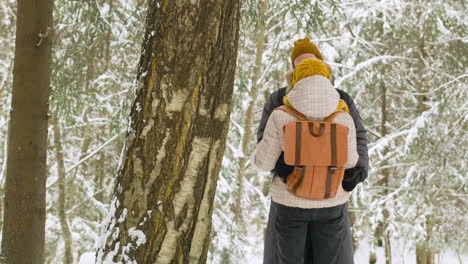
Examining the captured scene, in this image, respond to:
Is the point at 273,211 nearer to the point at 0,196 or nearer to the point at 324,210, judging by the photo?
the point at 324,210

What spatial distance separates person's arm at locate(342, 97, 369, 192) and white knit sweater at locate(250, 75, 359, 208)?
0.21ft

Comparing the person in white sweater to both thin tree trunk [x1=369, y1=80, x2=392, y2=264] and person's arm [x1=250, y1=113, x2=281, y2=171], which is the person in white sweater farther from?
thin tree trunk [x1=369, y1=80, x2=392, y2=264]

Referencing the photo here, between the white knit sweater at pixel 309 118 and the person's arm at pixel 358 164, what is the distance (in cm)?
6

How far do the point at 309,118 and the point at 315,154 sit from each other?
0.24 metres

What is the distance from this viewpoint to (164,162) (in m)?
1.78

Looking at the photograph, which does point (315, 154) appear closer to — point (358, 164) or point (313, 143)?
point (313, 143)

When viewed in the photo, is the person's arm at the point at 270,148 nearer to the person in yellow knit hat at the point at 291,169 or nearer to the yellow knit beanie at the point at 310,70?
the person in yellow knit hat at the point at 291,169

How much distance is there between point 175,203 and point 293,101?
1.02 meters

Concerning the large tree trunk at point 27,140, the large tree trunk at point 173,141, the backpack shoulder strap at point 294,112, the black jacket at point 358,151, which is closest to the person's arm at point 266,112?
the black jacket at point 358,151

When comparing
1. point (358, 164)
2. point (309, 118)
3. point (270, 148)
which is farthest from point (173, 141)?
point (358, 164)

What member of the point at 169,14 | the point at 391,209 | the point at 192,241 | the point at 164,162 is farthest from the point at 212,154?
the point at 391,209

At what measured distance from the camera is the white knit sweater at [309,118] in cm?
238

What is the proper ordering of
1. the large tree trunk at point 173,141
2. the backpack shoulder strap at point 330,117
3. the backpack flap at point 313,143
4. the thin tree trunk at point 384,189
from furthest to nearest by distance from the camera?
the thin tree trunk at point 384,189
the backpack shoulder strap at point 330,117
the backpack flap at point 313,143
the large tree trunk at point 173,141

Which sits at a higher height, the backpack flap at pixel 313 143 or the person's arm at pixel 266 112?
the person's arm at pixel 266 112
